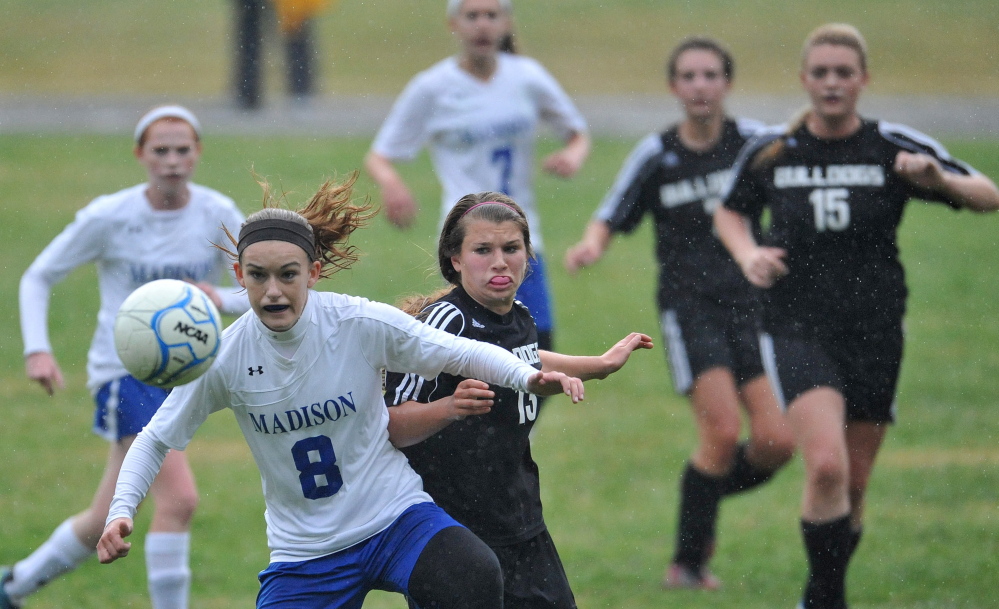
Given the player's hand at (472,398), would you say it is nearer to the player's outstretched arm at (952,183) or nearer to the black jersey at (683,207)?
the player's outstretched arm at (952,183)

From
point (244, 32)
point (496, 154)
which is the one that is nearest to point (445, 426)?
point (496, 154)

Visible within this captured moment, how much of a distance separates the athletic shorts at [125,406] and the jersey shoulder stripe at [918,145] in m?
3.17

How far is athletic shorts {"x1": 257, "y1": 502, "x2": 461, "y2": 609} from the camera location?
13.1 ft

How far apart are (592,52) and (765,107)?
8948 mm

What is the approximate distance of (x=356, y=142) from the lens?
67.7ft

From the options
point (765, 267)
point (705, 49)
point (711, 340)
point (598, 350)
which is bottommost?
point (598, 350)

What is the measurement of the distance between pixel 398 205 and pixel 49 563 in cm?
253

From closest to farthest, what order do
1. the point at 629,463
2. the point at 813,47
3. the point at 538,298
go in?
the point at 813,47 < the point at 538,298 < the point at 629,463

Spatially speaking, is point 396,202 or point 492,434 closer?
point 492,434

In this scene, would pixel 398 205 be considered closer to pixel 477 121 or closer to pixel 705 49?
pixel 477 121

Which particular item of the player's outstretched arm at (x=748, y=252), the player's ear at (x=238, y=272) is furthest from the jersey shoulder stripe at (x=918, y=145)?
the player's ear at (x=238, y=272)

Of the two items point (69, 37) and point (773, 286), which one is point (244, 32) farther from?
point (773, 286)

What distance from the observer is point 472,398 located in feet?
12.7

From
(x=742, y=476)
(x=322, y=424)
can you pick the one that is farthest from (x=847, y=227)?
(x=322, y=424)
